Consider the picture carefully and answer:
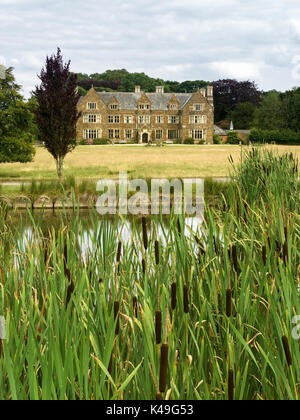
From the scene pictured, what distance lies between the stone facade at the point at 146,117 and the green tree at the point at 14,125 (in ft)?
144

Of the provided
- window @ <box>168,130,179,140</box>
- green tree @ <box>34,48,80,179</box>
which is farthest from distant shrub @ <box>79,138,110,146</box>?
green tree @ <box>34,48,80,179</box>

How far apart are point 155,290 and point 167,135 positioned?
207 ft

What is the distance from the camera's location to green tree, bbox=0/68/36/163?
17.6 metres

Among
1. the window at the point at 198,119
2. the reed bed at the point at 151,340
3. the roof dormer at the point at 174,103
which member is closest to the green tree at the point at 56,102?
the reed bed at the point at 151,340

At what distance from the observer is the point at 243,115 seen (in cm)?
6850

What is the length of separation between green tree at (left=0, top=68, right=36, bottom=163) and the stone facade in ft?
144

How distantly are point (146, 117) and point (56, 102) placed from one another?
157ft

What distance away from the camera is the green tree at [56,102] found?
1653 centimetres

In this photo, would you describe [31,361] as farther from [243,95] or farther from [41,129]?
[243,95]

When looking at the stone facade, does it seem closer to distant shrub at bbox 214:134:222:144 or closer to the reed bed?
distant shrub at bbox 214:134:222:144

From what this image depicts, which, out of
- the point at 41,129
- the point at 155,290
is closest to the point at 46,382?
the point at 155,290

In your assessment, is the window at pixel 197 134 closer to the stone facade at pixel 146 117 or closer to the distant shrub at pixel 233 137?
the stone facade at pixel 146 117

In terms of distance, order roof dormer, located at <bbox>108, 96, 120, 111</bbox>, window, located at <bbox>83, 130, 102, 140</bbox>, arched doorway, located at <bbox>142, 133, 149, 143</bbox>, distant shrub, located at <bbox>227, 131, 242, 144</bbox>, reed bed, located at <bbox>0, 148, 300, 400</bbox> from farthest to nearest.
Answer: arched doorway, located at <bbox>142, 133, 149, 143</bbox> → roof dormer, located at <bbox>108, 96, 120, 111</bbox> → window, located at <bbox>83, 130, 102, 140</bbox> → distant shrub, located at <bbox>227, 131, 242, 144</bbox> → reed bed, located at <bbox>0, 148, 300, 400</bbox>
